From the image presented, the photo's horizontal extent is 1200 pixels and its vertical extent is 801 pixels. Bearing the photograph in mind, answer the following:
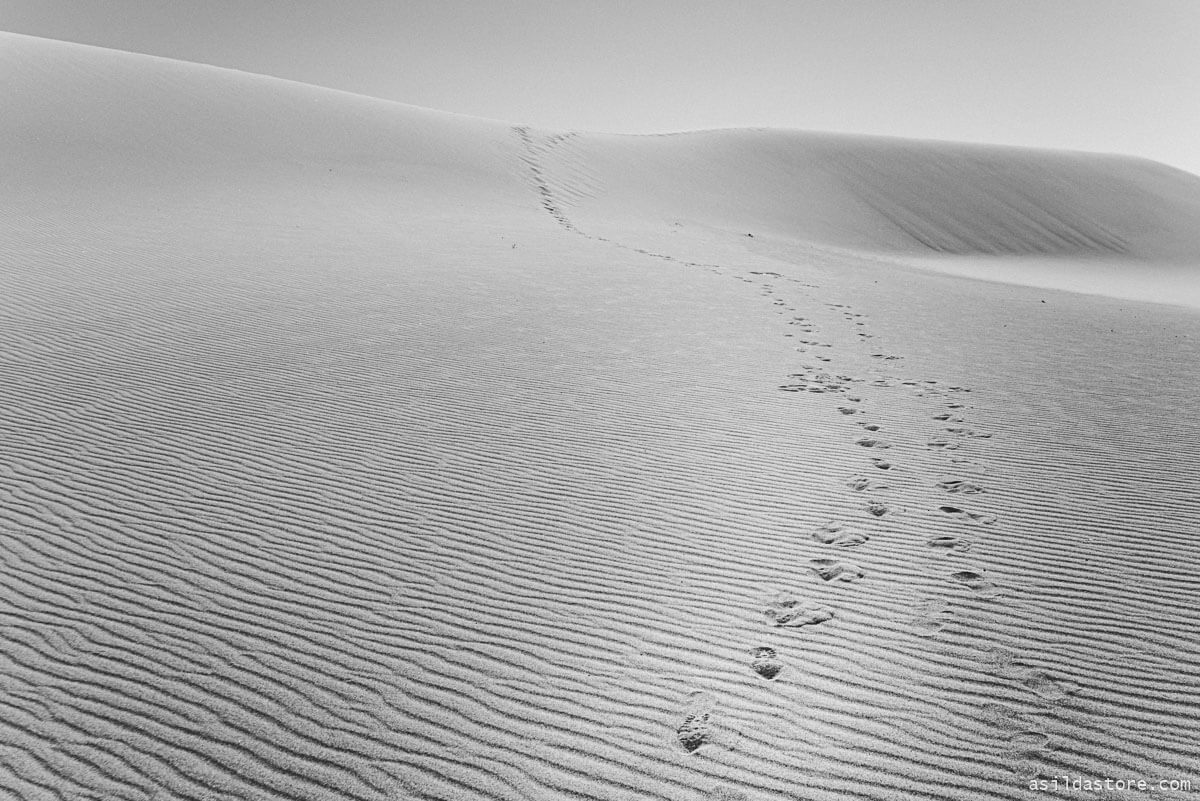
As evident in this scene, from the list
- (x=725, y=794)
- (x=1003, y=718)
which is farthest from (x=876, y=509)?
(x=725, y=794)

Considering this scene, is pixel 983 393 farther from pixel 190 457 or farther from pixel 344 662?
pixel 190 457

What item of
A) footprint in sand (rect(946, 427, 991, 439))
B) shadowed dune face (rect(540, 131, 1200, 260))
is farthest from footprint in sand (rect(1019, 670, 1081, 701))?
shadowed dune face (rect(540, 131, 1200, 260))

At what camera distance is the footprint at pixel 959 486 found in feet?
17.0

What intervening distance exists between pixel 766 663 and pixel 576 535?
1.55 metres

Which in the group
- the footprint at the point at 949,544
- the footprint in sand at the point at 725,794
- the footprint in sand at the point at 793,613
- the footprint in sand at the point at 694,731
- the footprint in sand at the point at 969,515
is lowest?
the footprint in sand at the point at 725,794

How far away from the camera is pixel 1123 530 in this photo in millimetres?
4535

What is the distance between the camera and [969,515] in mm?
4801

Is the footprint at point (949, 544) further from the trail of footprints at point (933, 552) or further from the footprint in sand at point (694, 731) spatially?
the footprint in sand at point (694, 731)

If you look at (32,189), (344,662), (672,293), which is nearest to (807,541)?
(344,662)

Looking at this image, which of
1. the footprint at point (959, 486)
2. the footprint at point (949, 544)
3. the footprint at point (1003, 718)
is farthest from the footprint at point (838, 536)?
the footprint at point (1003, 718)

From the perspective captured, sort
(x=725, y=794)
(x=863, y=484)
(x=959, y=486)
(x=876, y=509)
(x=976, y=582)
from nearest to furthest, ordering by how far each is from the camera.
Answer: (x=725, y=794) < (x=976, y=582) < (x=876, y=509) < (x=959, y=486) < (x=863, y=484)

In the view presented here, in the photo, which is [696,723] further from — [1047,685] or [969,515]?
[969,515]

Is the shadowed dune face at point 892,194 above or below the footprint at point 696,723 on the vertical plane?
above

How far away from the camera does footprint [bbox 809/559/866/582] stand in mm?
4133
